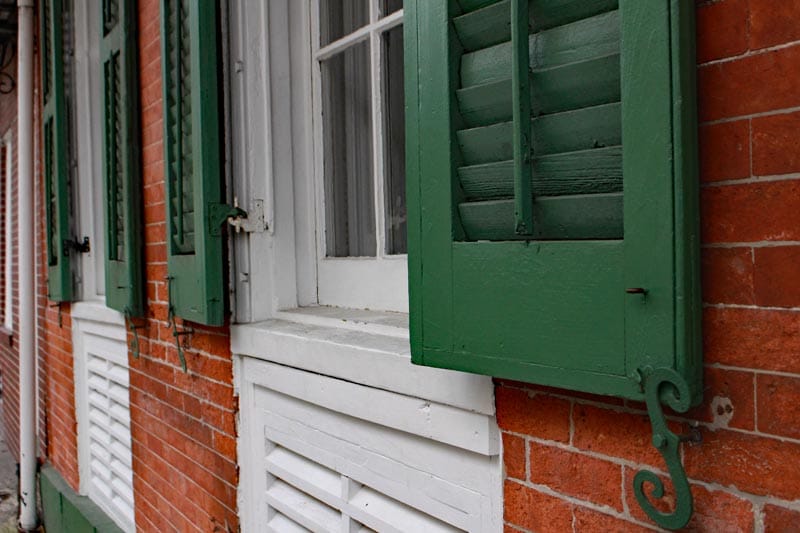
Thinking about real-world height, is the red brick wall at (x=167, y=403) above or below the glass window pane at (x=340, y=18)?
below

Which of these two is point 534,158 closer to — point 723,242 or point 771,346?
point 723,242

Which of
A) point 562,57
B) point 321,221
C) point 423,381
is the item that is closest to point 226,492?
point 321,221

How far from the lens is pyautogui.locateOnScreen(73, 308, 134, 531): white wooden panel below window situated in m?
3.50

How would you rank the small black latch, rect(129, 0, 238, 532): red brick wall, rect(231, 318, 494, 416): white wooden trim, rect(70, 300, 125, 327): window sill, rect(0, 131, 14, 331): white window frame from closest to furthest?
rect(231, 318, 494, 416): white wooden trim < rect(129, 0, 238, 532): red brick wall < rect(70, 300, 125, 327): window sill < the small black latch < rect(0, 131, 14, 331): white window frame

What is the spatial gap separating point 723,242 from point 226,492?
1.91 m

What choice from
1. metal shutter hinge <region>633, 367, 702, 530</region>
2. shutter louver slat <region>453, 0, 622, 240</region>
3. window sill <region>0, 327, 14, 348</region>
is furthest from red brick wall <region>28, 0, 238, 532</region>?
window sill <region>0, 327, 14, 348</region>

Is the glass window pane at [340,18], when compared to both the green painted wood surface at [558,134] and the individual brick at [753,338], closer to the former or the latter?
the green painted wood surface at [558,134]

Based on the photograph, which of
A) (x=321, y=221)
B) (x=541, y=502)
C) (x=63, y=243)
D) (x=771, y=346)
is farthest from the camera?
(x=63, y=243)

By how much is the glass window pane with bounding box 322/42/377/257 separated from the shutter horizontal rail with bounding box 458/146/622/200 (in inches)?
36.1

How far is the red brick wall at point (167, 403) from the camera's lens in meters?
2.40

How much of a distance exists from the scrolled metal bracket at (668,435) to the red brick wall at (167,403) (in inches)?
62.4

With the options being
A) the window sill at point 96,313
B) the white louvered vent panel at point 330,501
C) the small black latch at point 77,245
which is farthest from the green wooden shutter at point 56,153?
the white louvered vent panel at point 330,501

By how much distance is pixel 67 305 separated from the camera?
4262mm

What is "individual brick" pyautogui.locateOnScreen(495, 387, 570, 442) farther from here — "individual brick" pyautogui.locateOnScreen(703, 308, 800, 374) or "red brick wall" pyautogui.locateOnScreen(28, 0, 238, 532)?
"red brick wall" pyautogui.locateOnScreen(28, 0, 238, 532)
